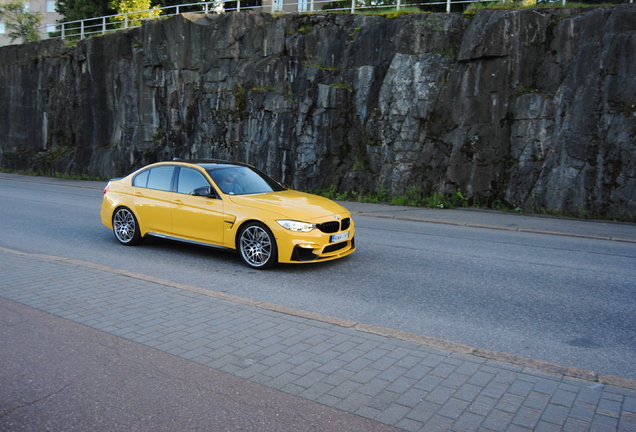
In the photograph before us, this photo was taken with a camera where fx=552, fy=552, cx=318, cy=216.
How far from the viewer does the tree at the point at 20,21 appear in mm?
38438

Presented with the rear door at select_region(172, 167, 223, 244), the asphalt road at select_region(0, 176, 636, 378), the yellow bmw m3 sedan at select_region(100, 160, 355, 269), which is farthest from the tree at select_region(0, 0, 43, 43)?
A: the rear door at select_region(172, 167, 223, 244)

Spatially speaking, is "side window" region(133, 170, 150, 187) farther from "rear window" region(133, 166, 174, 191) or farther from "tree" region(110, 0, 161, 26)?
"tree" region(110, 0, 161, 26)

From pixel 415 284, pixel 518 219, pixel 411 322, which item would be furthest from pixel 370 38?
pixel 411 322

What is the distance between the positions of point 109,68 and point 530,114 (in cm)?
2302

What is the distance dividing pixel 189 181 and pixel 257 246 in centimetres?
190

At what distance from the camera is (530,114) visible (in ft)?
55.1

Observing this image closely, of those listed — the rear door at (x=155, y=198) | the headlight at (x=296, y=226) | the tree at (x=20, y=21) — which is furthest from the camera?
the tree at (x=20, y=21)

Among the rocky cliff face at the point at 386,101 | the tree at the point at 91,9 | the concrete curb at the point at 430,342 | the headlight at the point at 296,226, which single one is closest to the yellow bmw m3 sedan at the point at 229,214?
the headlight at the point at 296,226

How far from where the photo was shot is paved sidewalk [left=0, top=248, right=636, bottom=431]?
371 centimetres

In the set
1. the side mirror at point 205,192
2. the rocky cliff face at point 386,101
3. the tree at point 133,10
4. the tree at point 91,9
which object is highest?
the tree at point 91,9

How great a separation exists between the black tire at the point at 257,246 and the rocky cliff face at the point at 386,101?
11.0 m

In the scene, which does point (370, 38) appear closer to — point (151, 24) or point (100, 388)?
point (151, 24)

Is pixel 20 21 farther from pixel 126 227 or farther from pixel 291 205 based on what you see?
pixel 291 205

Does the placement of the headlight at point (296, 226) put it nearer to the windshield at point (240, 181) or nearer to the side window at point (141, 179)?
the windshield at point (240, 181)
